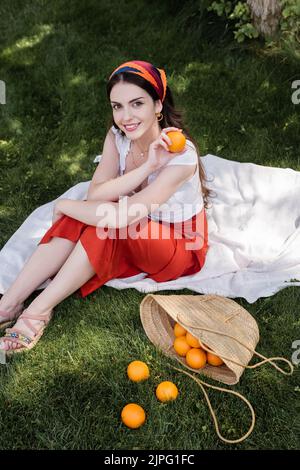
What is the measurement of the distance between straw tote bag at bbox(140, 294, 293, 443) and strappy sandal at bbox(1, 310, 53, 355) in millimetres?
581

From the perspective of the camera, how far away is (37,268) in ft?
10.3

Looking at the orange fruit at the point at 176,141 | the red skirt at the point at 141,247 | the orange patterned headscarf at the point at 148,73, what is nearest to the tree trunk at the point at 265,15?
the orange patterned headscarf at the point at 148,73

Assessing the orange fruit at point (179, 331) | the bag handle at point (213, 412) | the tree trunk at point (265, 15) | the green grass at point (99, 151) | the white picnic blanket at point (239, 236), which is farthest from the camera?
the tree trunk at point (265, 15)

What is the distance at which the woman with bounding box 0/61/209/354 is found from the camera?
2.96 meters

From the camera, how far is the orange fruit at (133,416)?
2.53 m

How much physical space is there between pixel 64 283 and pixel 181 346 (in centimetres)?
74

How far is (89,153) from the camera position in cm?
470

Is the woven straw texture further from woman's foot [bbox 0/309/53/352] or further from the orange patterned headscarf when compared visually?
the orange patterned headscarf

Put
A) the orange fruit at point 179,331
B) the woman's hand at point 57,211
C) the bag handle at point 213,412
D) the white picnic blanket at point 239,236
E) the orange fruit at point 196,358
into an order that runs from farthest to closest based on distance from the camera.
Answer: the white picnic blanket at point 239,236
the woman's hand at point 57,211
the orange fruit at point 179,331
the orange fruit at point 196,358
the bag handle at point 213,412

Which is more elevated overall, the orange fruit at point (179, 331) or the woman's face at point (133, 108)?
the woman's face at point (133, 108)

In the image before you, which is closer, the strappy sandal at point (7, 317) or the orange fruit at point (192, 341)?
the orange fruit at point (192, 341)

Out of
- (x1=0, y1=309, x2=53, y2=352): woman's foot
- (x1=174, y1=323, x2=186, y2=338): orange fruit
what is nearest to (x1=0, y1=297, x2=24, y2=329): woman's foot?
(x1=0, y1=309, x2=53, y2=352): woman's foot

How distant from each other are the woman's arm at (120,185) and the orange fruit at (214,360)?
3.28ft

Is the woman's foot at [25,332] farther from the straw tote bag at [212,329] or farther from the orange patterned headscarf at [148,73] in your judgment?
the orange patterned headscarf at [148,73]
